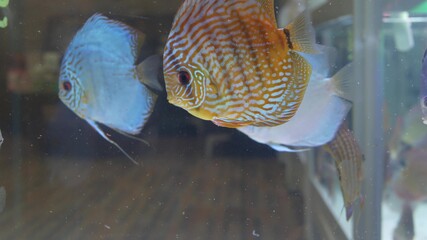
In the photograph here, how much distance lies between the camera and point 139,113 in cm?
77

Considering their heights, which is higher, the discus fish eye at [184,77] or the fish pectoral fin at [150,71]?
the discus fish eye at [184,77]

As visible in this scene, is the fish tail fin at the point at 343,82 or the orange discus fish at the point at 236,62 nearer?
the orange discus fish at the point at 236,62

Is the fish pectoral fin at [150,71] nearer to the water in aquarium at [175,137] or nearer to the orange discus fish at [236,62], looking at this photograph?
the water in aquarium at [175,137]

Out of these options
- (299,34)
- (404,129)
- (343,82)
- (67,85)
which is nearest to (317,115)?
(343,82)

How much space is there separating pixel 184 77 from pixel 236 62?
0.07m

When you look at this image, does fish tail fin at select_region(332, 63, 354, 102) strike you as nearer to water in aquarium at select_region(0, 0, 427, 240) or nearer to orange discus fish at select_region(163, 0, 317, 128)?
water in aquarium at select_region(0, 0, 427, 240)

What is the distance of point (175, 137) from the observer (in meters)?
0.83

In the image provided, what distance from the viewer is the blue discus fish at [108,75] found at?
2.43 feet

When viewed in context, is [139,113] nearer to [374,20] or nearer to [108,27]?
[108,27]

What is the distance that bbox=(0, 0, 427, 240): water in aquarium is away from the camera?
745mm

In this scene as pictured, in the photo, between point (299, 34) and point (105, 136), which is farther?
point (105, 136)

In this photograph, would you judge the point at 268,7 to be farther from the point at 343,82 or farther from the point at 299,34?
the point at 343,82

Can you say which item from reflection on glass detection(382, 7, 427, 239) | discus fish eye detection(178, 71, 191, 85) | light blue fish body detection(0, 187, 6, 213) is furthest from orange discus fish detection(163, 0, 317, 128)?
light blue fish body detection(0, 187, 6, 213)

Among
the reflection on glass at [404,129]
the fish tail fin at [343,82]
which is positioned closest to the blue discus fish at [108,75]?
the fish tail fin at [343,82]
